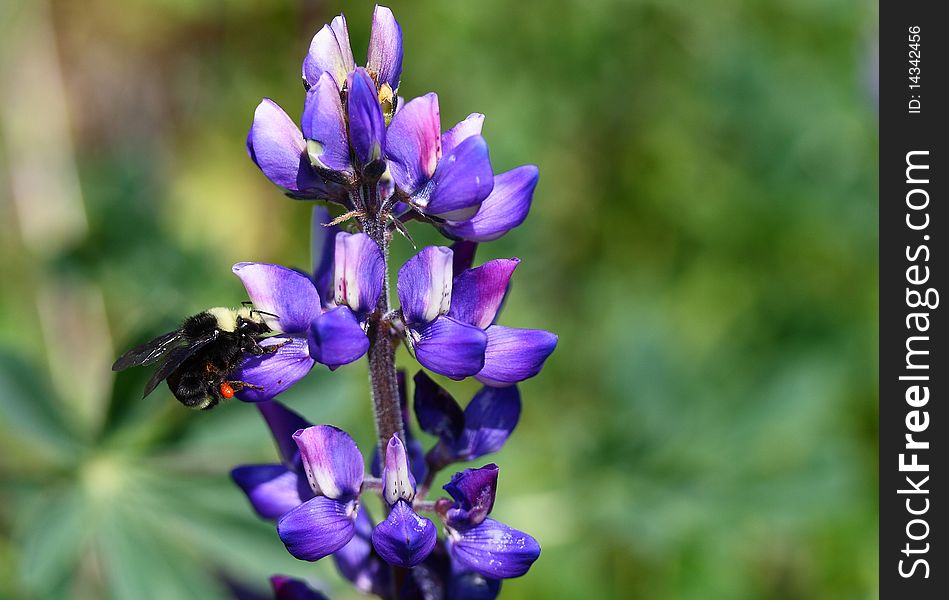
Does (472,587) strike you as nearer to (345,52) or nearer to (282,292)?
(282,292)

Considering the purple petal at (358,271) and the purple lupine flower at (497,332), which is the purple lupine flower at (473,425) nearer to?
the purple lupine flower at (497,332)

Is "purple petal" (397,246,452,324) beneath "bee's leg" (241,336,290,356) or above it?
above

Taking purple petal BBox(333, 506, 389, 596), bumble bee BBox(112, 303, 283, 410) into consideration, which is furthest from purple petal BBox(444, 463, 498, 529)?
bumble bee BBox(112, 303, 283, 410)

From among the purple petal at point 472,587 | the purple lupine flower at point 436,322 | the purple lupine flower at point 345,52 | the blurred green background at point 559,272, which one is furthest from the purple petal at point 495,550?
the blurred green background at point 559,272

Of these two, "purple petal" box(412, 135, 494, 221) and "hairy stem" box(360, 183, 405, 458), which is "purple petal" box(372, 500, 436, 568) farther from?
"purple petal" box(412, 135, 494, 221)
